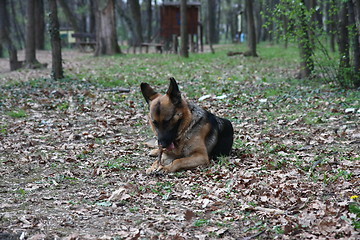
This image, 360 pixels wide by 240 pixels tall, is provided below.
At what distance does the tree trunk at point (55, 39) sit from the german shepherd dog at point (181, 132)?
10878 mm

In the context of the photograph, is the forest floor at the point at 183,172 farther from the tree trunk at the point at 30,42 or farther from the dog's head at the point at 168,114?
the tree trunk at the point at 30,42

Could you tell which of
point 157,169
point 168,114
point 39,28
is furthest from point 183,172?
point 39,28

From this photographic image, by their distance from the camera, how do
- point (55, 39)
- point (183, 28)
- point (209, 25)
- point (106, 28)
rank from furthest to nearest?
point (209, 25) < point (106, 28) < point (183, 28) < point (55, 39)

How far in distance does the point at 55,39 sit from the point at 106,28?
1134 cm

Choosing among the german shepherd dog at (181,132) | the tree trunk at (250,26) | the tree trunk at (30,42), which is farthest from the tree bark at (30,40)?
the german shepherd dog at (181,132)

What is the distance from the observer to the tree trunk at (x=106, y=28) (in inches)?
1058

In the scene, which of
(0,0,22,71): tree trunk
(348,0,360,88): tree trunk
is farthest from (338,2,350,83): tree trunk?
(0,0,22,71): tree trunk

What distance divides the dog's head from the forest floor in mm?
658

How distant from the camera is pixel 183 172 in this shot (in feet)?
20.7

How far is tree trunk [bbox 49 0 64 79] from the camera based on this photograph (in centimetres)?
1590

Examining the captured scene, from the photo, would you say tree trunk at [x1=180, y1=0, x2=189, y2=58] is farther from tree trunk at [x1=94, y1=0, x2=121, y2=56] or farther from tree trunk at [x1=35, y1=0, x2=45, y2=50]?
tree trunk at [x1=35, y1=0, x2=45, y2=50]

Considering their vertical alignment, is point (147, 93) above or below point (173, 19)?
below

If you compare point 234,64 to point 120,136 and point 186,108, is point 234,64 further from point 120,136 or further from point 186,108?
point 186,108

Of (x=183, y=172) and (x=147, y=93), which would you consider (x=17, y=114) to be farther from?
(x=183, y=172)
